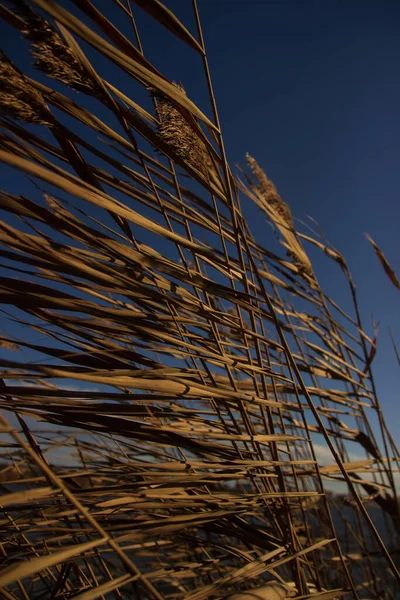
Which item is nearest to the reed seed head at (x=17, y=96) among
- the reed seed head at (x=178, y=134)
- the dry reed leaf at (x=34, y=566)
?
the reed seed head at (x=178, y=134)

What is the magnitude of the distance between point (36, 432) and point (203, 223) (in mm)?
489

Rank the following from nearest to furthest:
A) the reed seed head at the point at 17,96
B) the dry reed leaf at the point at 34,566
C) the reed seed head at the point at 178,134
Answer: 1. the dry reed leaf at the point at 34,566
2. the reed seed head at the point at 17,96
3. the reed seed head at the point at 178,134

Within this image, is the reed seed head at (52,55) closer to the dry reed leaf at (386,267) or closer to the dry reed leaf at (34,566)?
the dry reed leaf at (34,566)

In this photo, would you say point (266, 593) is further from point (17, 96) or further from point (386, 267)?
point (386, 267)

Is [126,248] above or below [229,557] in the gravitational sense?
above

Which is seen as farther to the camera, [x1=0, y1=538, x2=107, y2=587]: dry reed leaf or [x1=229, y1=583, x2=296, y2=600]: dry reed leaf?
[x1=229, y1=583, x2=296, y2=600]: dry reed leaf

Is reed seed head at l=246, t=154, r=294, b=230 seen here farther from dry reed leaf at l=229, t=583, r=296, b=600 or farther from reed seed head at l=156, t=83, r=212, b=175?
dry reed leaf at l=229, t=583, r=296, b=600

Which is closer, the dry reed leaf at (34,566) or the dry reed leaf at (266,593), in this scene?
the dry reed leaf at (34,566)

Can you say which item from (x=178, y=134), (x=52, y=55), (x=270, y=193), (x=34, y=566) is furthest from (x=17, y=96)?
(x=270, y=193)

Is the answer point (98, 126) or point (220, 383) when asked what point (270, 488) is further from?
point (98, 126)

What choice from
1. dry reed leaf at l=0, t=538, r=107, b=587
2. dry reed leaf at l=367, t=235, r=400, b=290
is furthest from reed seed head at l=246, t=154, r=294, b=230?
dry reed leaf at l=0, t=538, r=107, b=587

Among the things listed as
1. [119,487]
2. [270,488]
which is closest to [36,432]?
[119,487]

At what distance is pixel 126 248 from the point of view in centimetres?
53

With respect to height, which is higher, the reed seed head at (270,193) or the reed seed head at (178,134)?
Result: the reed seed head at (270,193)
